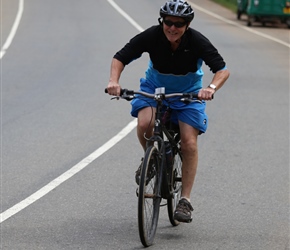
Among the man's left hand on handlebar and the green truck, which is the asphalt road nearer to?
the man's left hand on handlebar

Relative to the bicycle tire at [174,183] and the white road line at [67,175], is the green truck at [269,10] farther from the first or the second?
the bicycle tire at [174,183]

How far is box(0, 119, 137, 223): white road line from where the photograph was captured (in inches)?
324

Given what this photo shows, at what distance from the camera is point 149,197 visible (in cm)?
706

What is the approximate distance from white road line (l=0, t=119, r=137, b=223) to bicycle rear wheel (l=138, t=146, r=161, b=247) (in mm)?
1341

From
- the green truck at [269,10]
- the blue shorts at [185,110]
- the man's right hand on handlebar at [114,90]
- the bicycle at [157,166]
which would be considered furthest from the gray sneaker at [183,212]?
the green truck at [269,10]

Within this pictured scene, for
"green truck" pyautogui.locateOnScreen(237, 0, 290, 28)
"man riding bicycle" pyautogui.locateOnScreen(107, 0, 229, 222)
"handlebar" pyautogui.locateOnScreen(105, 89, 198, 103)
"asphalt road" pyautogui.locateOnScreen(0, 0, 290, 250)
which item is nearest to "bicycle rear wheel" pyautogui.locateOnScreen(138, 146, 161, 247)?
"asphalt road" pyautogui.locateOnScreen(0, 0, 290, 250)

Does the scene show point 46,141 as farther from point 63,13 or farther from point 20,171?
point 63,13

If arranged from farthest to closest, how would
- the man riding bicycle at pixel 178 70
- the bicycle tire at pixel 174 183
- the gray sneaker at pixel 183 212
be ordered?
the bicycle tire at pixel 174 183
the gray sneaker at pixel 183 212
the man riding bicycle at pixel 178 70

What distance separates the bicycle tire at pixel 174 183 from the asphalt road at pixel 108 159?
0.13m

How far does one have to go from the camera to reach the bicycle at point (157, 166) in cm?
692

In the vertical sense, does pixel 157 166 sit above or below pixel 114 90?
below

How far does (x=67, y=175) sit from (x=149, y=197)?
2.92 m

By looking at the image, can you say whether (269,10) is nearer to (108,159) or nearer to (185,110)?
(108,159)

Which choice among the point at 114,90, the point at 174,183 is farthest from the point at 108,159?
the point at 114,90
